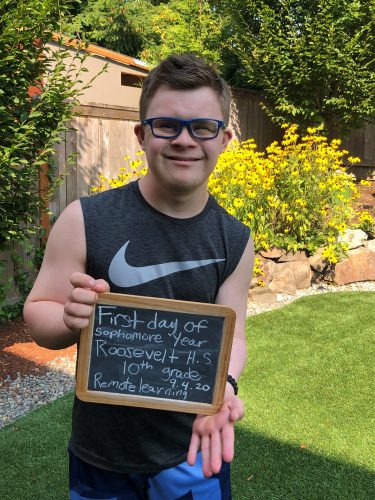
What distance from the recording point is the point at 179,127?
139 cm

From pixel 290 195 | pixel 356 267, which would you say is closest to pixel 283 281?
pixel 290 195

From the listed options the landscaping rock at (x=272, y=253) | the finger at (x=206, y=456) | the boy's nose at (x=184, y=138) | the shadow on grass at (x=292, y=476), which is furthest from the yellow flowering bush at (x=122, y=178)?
the finger at (x=206, y=456)

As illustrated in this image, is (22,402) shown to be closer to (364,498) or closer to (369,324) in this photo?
(364,498)

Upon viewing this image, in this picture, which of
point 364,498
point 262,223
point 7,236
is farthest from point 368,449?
point 262,223

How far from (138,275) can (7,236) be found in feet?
9.70

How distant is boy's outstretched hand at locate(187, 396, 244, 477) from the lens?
1.22 m

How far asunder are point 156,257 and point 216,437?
511mm

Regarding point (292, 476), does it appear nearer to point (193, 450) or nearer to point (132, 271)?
point (193, 450)

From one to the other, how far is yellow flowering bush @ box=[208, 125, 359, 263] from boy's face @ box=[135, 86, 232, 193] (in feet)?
14.7

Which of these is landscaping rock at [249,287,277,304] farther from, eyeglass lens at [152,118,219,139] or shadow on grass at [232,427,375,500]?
eyeglass lens at [152,118,219,139]

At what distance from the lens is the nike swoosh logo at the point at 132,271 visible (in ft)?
4.68

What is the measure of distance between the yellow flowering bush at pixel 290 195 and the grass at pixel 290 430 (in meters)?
1.73

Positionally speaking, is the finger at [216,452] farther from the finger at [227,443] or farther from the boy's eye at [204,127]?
the boy's eye at [204,127]

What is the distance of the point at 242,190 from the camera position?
5.99 meters
